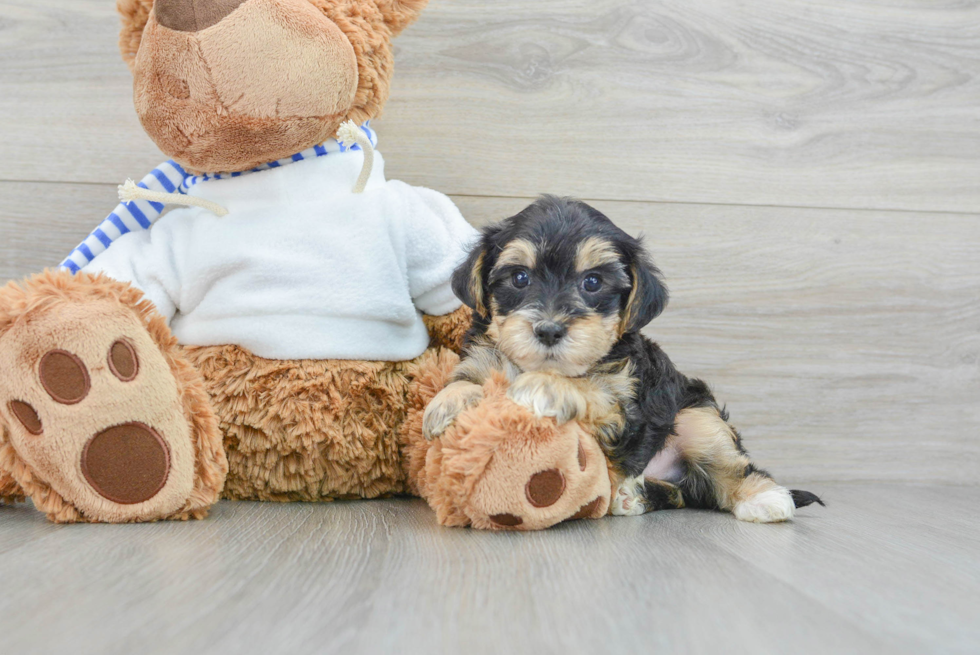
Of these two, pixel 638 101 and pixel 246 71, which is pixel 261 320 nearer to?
pixel 246 71

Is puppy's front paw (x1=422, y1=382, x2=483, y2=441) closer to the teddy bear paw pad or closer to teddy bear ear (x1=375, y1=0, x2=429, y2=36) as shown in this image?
the teddy bear paw pad

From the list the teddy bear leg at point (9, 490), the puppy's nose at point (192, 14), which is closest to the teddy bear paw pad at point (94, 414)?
the teddy bear leg at point (9, 490)

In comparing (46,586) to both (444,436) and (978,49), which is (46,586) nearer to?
(444,436)

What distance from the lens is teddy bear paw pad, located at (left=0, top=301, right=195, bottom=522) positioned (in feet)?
4.87

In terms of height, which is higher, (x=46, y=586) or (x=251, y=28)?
(x=251, y=28)

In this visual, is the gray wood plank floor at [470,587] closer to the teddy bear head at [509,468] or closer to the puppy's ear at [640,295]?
the teddy bear head at [509,468]

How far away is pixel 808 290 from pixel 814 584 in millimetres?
1414

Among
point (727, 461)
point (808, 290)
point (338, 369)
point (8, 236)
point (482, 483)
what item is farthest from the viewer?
point (808, 290)

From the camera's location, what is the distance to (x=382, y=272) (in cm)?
183

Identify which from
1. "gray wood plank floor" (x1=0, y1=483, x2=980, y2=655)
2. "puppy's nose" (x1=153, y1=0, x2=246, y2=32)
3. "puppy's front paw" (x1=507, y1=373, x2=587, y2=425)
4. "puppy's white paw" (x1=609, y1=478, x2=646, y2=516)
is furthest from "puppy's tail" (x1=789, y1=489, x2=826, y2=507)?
"puppy's nose" (x1=153, y1=0, x2=246, y2=32)

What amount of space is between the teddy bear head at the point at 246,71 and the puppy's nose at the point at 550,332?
71 centimetres

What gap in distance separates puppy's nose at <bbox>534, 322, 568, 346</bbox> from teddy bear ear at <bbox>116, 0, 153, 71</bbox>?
1137mm

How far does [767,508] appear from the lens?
180cm

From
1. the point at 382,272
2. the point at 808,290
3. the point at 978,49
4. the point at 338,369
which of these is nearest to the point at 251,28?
the point at 382,272
